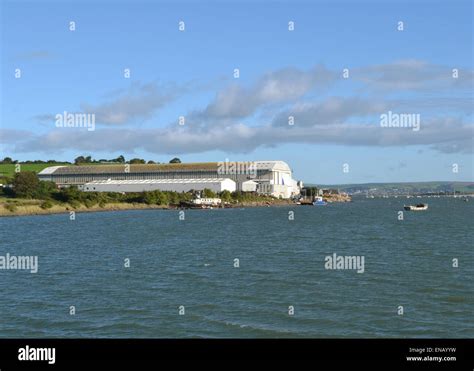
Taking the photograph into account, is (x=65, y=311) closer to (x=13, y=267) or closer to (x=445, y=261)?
(x=13, y=267)

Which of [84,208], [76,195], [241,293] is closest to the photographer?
[241,293]

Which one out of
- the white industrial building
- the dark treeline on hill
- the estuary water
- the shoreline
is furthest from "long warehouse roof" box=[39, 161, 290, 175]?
the estuary water

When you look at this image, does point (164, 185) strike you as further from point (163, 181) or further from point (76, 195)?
point (76, 195)

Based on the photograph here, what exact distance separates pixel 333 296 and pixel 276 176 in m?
161

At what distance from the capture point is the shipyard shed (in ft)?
526

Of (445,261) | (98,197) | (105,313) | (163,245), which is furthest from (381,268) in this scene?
(98,197)

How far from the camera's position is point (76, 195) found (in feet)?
427

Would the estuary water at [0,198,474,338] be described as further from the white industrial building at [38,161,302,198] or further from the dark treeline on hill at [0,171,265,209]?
the white industrial building at [38,161,302,198]

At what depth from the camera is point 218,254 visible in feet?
118

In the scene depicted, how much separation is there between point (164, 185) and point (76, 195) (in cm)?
3578

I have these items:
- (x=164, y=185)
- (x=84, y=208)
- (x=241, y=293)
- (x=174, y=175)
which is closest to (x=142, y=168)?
(x=174, y=175)

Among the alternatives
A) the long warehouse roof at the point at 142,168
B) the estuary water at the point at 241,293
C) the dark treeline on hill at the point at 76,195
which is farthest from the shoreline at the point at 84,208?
the estuary water at the point at 241,293

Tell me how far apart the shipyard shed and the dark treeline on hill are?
15.5 feet
